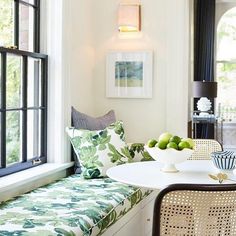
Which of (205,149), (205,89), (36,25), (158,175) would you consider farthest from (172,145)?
(205,89)

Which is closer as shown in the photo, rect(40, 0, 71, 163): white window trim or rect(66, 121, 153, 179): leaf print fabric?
rect(66, 121, 153, 179): leaf print fabric

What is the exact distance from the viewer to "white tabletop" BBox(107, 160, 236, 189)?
2.29m

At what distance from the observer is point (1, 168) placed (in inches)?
113

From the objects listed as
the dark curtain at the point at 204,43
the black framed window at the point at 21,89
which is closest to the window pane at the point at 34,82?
the black framed window at the point at 21,89

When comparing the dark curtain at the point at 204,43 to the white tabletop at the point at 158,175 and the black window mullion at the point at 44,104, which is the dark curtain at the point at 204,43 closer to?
the black window mullion at the point at 44,104

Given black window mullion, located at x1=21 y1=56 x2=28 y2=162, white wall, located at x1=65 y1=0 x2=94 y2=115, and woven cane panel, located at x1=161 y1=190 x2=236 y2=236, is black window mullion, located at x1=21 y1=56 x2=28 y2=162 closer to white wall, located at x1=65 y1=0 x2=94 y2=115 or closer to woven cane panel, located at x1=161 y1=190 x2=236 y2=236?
white wall, located at x1=65 y1=0 x2=94 y2=115

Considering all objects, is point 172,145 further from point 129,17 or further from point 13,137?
point 129,17

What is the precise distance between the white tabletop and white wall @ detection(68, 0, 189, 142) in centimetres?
139

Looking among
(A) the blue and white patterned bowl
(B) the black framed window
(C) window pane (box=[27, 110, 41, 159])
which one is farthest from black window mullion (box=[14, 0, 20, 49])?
(A) the blue and white patterned bowl

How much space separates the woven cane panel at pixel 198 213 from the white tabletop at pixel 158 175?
15.4 inches

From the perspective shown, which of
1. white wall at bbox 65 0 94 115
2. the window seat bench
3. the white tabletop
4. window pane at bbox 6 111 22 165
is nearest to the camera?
the window seat bench

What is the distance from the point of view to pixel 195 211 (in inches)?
Result: 69.8

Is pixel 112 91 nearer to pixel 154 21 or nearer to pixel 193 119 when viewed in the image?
pixel 154 21

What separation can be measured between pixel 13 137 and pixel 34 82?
524 millimetres
